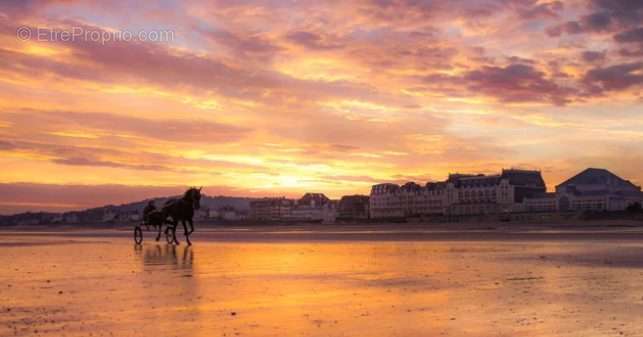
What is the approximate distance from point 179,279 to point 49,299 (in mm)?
4253

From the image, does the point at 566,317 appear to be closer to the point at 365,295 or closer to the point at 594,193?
the point at 365,295

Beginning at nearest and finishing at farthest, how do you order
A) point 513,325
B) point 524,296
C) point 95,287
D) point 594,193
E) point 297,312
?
point 513,325 → point 297,312 → point 524,296 → point 95,287 → point 594,193

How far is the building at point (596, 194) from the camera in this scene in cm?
18238

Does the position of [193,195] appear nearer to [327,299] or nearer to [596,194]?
[327,299]

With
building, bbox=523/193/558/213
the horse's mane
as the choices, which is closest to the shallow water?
the horse's mane

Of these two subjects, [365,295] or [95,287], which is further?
[95,287]

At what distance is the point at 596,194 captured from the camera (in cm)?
18688

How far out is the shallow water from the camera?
10.1 m

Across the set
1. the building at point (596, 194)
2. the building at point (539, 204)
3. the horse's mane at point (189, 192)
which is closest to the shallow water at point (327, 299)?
the horse's mane at point (189, 192)

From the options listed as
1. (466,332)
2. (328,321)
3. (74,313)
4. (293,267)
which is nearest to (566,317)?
(466,332)

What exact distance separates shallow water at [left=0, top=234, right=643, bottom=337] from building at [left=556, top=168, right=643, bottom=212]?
170401mm

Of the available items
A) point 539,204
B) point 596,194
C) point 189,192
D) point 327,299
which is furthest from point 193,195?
point 596,194

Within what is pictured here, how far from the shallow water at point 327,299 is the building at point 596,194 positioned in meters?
170

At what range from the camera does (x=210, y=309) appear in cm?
1199
